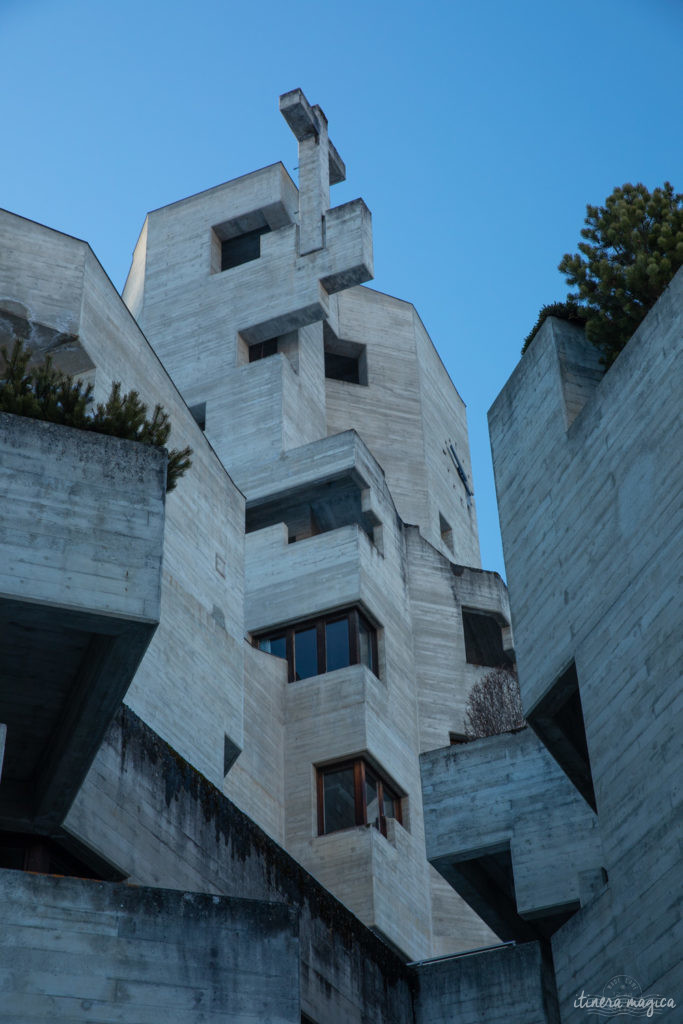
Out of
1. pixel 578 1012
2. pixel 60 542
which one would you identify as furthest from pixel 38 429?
pixel 578 1012

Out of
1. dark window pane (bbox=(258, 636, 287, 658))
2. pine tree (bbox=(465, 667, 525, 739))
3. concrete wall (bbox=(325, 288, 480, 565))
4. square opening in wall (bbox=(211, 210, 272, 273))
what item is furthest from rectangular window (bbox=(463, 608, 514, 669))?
square opening in wall (bbox=(211, 210, 272, 273))

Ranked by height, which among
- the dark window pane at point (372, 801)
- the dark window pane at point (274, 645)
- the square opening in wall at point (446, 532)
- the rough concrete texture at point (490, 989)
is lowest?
the rough concrete texture at point (490, 989)

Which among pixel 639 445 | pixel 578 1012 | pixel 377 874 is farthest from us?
pixel 377 874

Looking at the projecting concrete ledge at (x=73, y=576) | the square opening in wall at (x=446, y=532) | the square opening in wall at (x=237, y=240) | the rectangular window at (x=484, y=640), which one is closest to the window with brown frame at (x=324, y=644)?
the rectangular window at (x=484, y=640)

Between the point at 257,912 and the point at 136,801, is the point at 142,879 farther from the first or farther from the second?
the point at 257,912

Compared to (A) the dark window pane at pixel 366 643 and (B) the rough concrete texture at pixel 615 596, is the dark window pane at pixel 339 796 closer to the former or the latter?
(A) the dark window pane at pixel 366 643

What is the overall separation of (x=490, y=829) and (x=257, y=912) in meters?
7.30

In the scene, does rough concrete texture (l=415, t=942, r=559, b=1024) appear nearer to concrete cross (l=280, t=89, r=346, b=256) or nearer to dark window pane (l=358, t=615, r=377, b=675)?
dark window pane (l=358, t=615, r=377, b=675)

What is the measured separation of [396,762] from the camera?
28.3m

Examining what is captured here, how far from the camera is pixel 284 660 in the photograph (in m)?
29.0

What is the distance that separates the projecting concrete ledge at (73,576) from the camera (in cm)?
1144

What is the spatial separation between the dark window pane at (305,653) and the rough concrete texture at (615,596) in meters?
11.3

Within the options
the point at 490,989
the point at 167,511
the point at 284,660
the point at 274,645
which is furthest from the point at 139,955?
the point at 274,645

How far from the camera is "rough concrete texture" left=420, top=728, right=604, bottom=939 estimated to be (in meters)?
17.5
